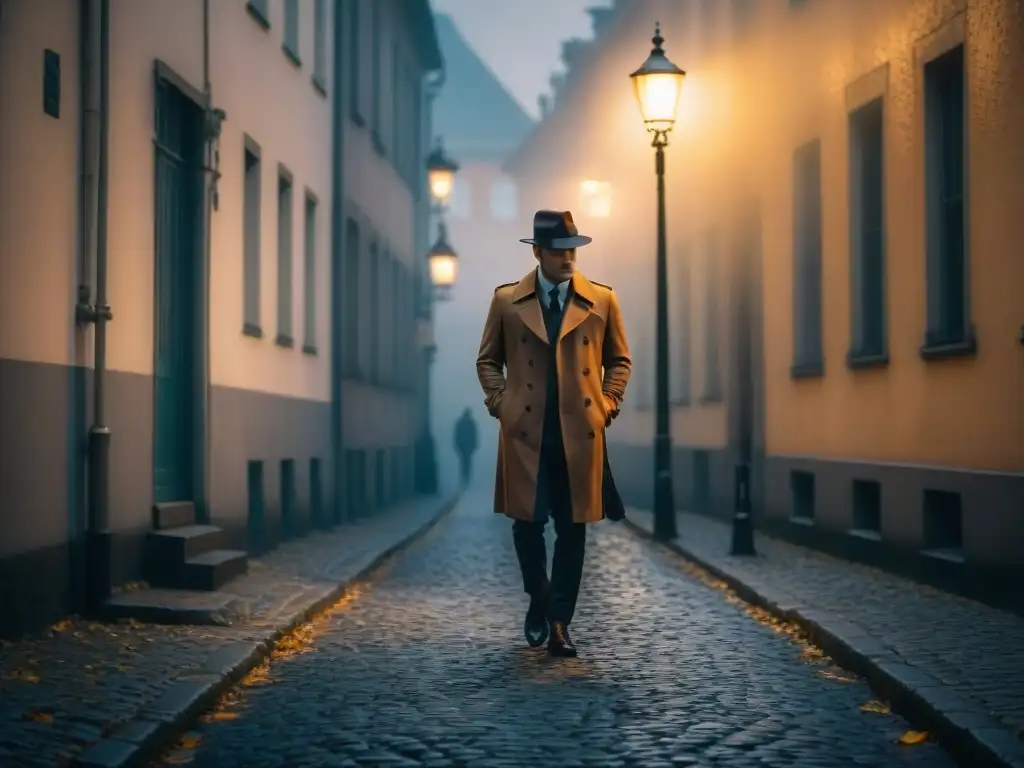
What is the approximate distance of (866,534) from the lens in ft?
50.5

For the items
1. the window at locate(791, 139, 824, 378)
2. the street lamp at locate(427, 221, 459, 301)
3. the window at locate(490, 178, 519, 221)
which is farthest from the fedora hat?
the window at locate(490, 178, 519, 221)

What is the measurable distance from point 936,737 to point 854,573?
6986 mm

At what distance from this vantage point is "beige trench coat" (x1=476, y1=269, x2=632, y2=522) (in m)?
9.80

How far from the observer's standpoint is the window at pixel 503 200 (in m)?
90.6

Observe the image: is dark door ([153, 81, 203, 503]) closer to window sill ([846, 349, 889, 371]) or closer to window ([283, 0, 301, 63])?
window sill ([846, 349, 889, 371])

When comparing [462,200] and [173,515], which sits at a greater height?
[462,200]

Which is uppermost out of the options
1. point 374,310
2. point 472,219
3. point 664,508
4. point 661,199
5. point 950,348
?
point 472,219

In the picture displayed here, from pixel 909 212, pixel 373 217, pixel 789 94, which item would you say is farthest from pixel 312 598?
pixel 373 217

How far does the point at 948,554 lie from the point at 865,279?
12.5 ft

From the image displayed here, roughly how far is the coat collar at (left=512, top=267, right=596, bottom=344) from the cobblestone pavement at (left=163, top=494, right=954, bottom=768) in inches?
67.6

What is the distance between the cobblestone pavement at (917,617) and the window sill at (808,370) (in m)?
1.62

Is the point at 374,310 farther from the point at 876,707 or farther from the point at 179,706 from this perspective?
the point at 179,706

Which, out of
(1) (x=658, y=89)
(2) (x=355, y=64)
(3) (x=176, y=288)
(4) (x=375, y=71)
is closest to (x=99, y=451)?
(3) (x=176, y=288)

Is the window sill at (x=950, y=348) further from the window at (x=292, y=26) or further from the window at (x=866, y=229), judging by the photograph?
the window at (x=292, y=26)
